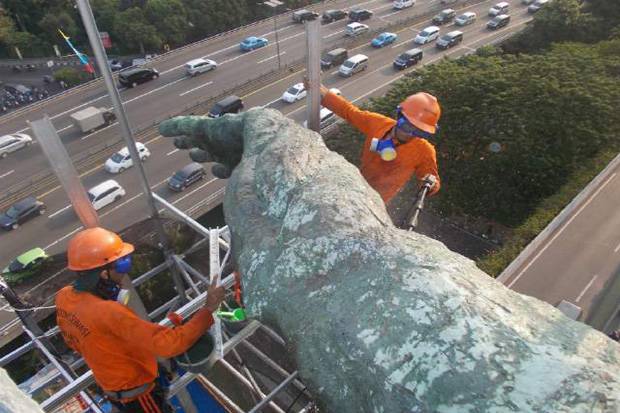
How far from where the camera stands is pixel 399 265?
2.68 m

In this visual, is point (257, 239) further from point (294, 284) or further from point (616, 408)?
point (616, 408)

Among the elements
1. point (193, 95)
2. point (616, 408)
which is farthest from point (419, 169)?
point (193, 95)

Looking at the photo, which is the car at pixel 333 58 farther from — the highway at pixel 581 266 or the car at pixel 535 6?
the highway at pixel 581 266

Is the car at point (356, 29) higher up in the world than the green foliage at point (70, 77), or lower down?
higher up

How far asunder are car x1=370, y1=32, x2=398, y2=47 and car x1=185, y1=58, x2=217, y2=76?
480 inches

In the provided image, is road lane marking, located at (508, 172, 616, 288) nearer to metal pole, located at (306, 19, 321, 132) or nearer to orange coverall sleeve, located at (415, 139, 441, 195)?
orange coverall sleeve, located at (415, 139, 441, 195)

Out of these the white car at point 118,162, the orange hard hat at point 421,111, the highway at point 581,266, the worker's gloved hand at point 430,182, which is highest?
the orange hard hat at point 421,111

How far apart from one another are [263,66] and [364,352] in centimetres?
3104

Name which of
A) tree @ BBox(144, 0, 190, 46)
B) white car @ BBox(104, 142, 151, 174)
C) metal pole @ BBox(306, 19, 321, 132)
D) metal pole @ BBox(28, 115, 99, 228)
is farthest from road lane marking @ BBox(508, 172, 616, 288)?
tree @ BBox(144, 0, 190, 46)

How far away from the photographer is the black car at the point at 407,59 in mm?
30484

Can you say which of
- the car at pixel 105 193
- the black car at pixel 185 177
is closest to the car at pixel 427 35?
the black car at pixel 185 177

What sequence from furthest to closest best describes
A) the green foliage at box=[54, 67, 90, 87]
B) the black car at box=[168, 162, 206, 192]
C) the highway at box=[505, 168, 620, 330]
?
the green foliage at box=[54, 67, 90, 87] → the black car at box=[168, 162, 206, 192] → the highway at box=[505, 168, 620, 330]

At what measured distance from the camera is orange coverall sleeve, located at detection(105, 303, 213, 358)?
12.0 ft

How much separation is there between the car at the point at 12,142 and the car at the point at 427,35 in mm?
27252
